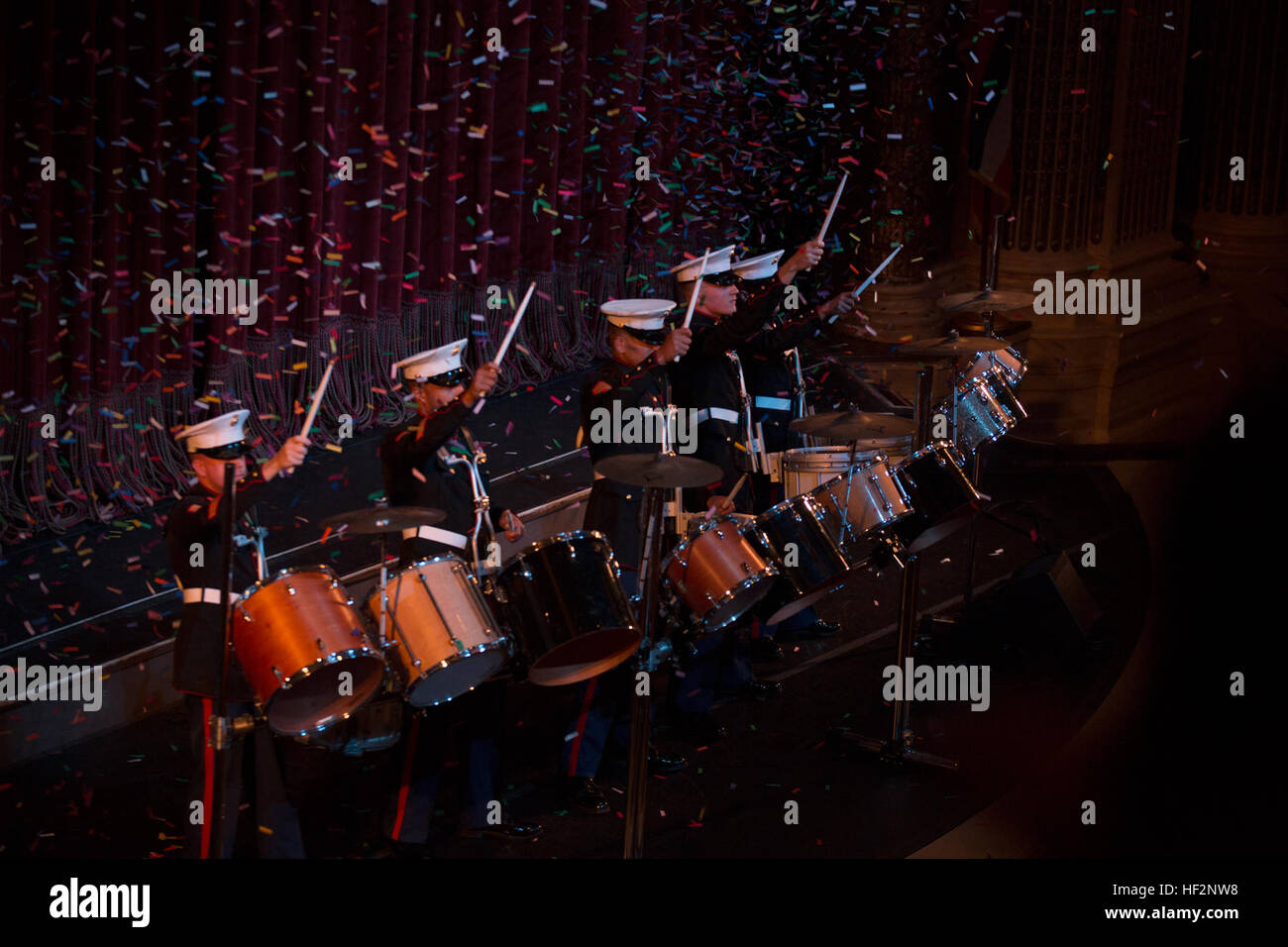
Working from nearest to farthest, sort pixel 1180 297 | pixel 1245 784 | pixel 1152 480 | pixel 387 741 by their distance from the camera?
1. pixel 387 741
2. pixel 1245 784
3. pixel 1152 480
4. pixel 1180 297

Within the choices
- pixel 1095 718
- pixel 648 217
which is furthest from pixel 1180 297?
pixel 1095 718

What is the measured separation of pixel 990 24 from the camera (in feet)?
26.2

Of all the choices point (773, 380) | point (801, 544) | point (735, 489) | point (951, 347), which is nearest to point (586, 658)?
point (801, 544)

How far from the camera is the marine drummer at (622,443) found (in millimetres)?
4617

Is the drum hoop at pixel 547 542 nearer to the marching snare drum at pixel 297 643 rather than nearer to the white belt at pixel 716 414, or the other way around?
the marching snare drum at pixel 297 643

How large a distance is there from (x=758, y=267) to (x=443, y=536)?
2030mm

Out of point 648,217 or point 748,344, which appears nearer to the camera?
point 748,344

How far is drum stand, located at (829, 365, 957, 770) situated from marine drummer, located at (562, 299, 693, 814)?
680mm

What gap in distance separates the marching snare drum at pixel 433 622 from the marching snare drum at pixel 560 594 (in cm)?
11

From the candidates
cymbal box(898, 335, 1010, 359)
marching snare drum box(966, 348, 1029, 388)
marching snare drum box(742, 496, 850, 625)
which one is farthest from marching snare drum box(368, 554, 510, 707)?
marching snare drum box(966, 348, 1029, 388)

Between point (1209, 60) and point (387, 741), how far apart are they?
7299mm

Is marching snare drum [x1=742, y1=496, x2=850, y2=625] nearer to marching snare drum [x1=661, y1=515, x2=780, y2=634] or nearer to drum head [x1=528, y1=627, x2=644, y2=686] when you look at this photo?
marching snare drum [x1=661, y1=515, x2=780, y2=634]

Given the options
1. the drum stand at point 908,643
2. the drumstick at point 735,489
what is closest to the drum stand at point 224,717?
the drumstick at point 735,489
